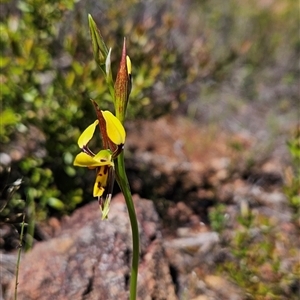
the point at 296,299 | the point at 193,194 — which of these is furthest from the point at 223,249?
the point at 193,194

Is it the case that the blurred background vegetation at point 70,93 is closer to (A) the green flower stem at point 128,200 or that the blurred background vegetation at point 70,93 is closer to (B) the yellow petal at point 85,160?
(A) the green flower stem at point 128,200

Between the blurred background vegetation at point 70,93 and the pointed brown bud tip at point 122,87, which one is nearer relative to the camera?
the pointed brown bud tip at point 122,87

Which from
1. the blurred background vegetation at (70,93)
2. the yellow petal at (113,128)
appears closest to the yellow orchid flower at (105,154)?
the yellow petal at (113,128)

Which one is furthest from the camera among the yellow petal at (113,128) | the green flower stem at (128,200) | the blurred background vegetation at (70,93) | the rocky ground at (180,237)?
the blurred background vegetation at (70,93)

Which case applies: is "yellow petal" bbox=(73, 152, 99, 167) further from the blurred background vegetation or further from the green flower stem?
the blurred background vegetation

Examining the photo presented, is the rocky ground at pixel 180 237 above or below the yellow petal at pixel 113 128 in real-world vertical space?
below

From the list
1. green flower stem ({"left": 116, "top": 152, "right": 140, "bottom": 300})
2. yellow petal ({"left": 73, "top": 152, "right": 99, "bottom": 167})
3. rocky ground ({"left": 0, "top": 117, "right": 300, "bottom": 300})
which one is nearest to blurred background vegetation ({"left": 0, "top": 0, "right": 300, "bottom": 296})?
rocky ground ({"left": 0, "top": 117, "right": 300, "bottom": 300})

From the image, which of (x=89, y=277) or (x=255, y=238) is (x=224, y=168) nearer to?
(x=255, y=238)

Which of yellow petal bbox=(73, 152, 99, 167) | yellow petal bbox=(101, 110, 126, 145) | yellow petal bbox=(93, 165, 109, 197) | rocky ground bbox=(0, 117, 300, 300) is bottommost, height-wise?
rocky ground bbox=(0, 117, 300, 300)
